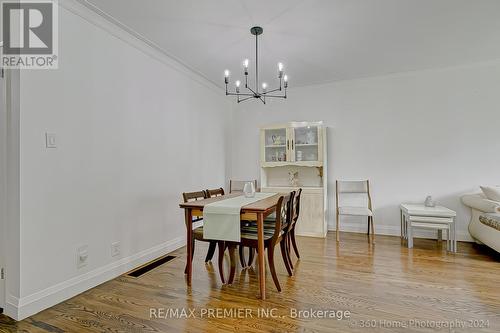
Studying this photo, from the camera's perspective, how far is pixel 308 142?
4262 mm

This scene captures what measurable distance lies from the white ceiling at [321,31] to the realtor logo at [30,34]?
0.42 metres

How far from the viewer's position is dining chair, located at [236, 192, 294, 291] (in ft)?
7.26

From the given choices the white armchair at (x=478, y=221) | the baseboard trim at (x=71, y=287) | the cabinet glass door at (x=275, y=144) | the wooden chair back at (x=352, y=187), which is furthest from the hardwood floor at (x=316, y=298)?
the cabinet glass door at (x=275, y=144)

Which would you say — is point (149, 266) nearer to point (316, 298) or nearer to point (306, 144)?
point (316, 298)

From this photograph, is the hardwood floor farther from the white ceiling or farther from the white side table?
the white ceiling

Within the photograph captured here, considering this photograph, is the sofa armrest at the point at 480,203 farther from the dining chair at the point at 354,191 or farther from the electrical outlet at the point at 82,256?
the electrical outlet at the point at 82,256

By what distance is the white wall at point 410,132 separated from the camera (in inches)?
144

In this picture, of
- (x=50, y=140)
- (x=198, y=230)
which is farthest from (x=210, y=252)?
(x=50, y=140)

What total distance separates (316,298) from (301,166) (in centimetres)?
262

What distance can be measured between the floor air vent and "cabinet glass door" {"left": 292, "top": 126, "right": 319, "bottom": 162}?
2.47m

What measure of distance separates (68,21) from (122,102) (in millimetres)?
784

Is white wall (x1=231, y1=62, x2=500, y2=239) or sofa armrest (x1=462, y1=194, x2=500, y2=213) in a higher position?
white wall (x1=231, y1=62, x2=500, y2=239)

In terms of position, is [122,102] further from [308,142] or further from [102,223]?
[308,142]

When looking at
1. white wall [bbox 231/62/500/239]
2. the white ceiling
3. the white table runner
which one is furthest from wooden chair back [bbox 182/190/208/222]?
white wall [bbox 231/62/500/239]
